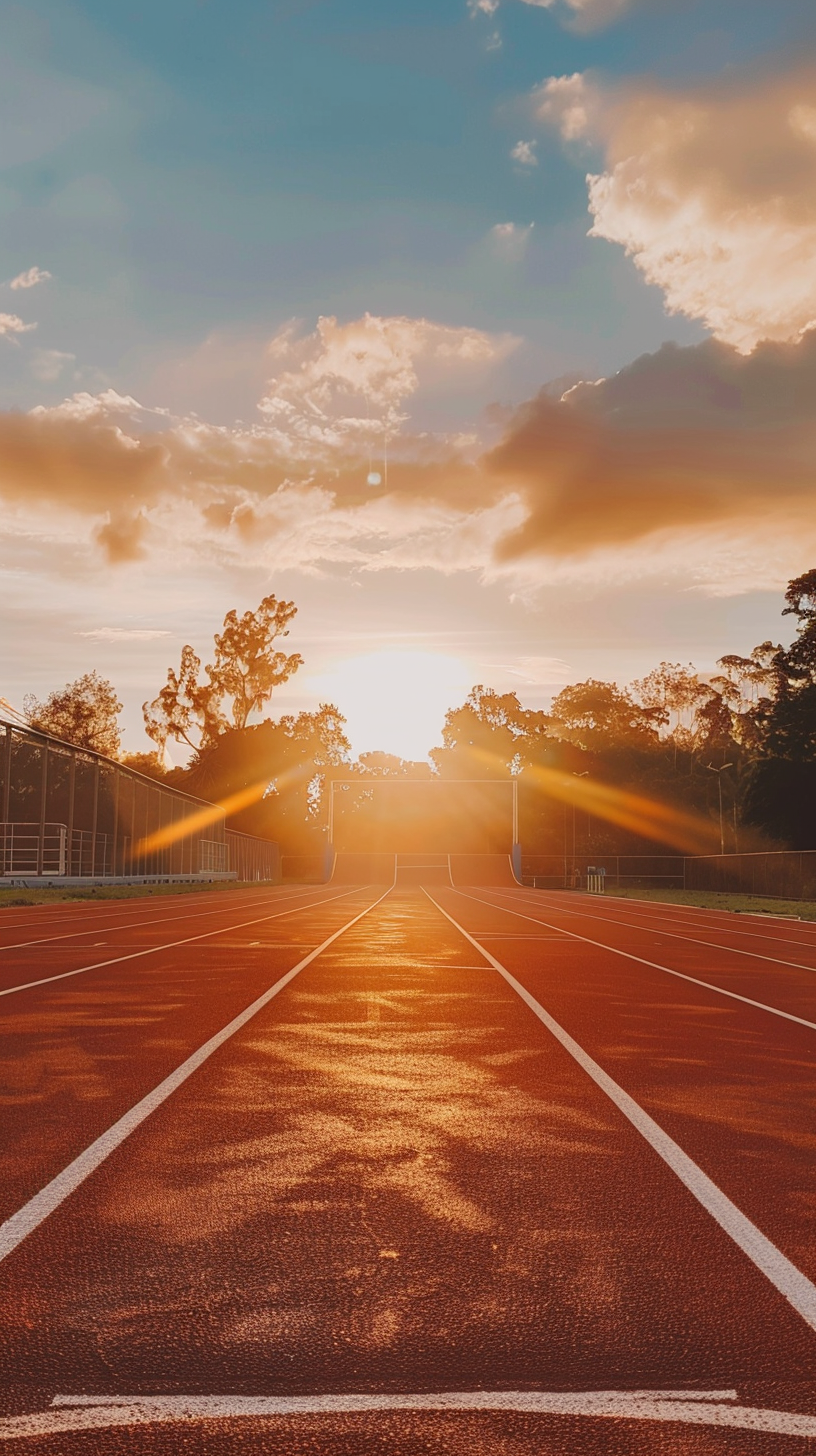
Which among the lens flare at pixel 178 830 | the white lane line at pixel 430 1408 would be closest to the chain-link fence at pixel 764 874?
the lens flare at pixel 178 830

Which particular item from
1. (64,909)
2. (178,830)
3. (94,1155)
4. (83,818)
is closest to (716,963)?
(94,1155)

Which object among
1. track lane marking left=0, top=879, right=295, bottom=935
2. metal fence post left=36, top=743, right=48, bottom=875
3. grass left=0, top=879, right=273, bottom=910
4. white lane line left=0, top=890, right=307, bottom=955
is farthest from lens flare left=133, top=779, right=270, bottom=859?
white lane line left=0, top=890, right=307, bottom=955

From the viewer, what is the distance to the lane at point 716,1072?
17.8 feet

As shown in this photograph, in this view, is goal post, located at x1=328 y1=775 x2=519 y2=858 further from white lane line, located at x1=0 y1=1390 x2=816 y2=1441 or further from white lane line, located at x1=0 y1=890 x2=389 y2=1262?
white lane line, located at x1=0 y1=1390 x2=816 y2=1441

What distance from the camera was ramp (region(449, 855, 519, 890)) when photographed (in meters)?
88.6

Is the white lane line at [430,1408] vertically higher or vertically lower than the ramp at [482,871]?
higher

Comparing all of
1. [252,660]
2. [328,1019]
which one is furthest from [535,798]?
[328,1019]

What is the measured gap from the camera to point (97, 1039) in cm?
900

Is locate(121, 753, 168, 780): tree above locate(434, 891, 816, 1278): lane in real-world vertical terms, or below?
above

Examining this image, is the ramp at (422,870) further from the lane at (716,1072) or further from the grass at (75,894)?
the lane at (716,1072)

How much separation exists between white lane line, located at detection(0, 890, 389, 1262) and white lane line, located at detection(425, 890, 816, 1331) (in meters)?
2.63

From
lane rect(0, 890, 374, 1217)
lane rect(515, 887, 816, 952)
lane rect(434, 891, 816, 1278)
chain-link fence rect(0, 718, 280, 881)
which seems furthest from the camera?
chain-link fence rect(0, 718, 280, 881)

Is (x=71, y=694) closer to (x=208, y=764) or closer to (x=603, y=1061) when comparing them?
(x=208, y=764)

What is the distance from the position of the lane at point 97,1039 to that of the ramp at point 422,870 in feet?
230
